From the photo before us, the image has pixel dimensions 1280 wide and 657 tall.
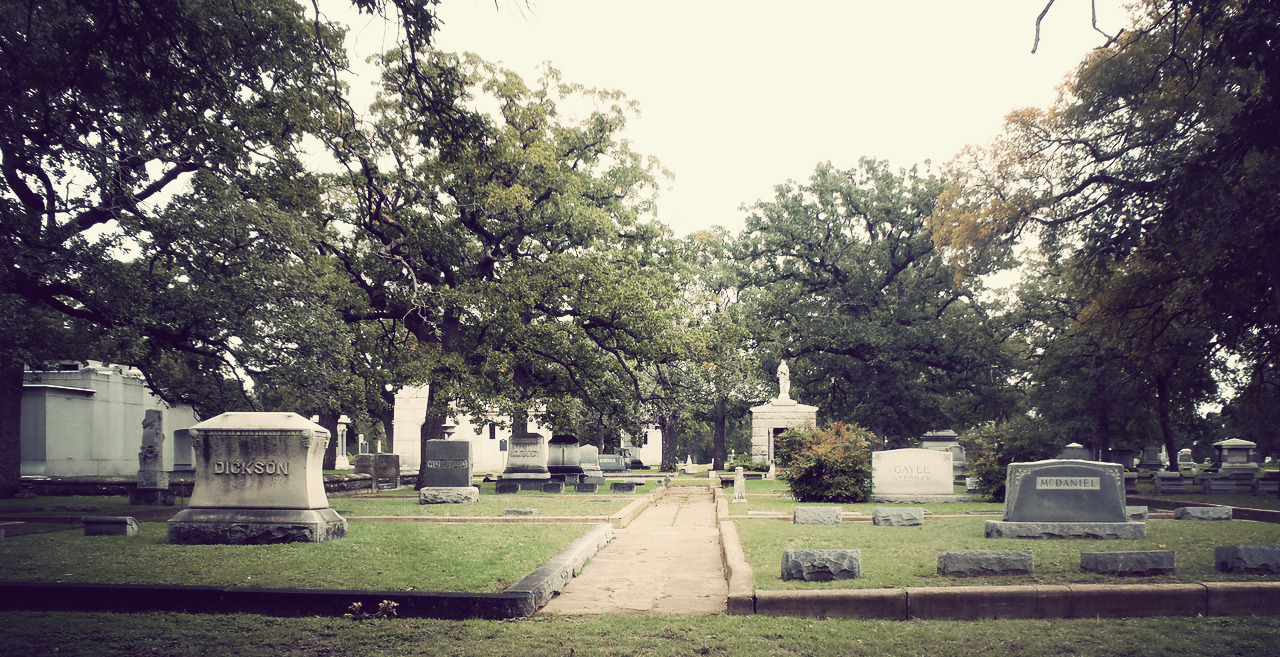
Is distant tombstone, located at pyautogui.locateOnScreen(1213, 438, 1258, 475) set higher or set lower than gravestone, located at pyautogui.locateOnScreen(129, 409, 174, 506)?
lower

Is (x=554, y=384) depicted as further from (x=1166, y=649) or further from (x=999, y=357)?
(x=999, y=357)

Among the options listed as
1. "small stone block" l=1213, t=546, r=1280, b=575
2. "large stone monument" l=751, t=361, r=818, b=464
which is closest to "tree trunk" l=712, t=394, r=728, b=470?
"large stone monument" l=751, t=361, r=818, b=464

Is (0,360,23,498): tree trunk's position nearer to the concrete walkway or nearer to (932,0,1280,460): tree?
the concrete walkway

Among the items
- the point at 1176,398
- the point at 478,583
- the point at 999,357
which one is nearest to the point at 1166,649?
the point at 478,583

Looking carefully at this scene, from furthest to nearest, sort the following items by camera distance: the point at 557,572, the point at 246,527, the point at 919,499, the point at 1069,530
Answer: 1. the point at 919,499
2. the point at 1069,530
3. the point at 246,527
4. the point at 557,572

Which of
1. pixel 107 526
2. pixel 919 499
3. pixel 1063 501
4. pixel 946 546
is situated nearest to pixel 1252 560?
pixel 946 546

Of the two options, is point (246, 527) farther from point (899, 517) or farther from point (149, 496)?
point (149, 496)

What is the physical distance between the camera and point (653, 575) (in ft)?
26.1

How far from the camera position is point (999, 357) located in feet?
110

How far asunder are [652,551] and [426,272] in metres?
13.6

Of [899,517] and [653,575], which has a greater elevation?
[653,575]

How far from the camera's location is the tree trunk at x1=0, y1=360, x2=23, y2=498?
1822 cm

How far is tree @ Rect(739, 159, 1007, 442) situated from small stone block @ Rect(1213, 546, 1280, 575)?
87.6ft

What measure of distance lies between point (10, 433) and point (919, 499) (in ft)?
74.2
